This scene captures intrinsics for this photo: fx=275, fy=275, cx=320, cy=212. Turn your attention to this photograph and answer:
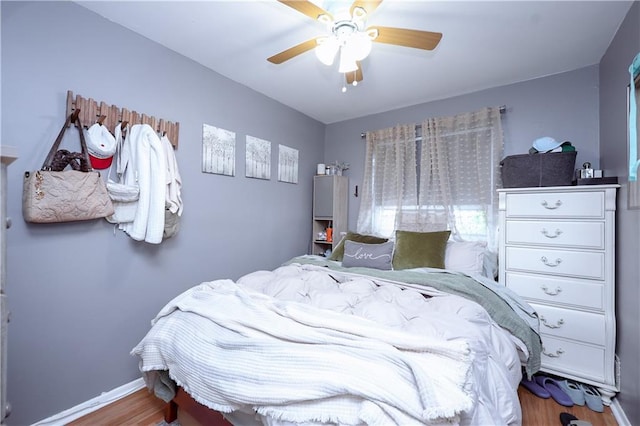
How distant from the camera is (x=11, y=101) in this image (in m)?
1.50

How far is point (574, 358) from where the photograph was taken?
194 cm

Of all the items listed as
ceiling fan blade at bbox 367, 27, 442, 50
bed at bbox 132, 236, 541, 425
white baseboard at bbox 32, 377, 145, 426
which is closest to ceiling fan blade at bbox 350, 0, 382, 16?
ceiling fan blade at bbox 367, 27, 442, 50

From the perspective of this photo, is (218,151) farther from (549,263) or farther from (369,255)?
(549,263)

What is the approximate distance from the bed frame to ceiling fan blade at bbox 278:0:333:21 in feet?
6.57

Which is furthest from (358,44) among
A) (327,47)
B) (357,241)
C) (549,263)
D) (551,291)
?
(551,291)

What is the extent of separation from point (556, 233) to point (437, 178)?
3.82ft

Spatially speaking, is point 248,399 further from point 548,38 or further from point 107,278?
point 548,38

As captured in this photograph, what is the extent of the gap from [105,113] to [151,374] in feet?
5.38

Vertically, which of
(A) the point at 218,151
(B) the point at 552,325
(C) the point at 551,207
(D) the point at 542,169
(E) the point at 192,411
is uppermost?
(A) the point at 218,151

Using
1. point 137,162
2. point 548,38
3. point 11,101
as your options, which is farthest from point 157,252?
point 548,38

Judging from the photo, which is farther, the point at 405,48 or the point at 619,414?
the point at 405,48

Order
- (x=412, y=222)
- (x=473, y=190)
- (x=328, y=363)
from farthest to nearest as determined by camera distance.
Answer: (x=412, y=222) < (x=473, y=190) < (x=328, y=363)

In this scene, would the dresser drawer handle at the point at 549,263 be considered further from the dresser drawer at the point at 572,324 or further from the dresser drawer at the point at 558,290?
the dresser drawer at the point at 572,324

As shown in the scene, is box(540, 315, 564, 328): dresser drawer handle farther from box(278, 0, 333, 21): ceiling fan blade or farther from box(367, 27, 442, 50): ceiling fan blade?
box(278, 0, 333, 21): ceiling fan blade
